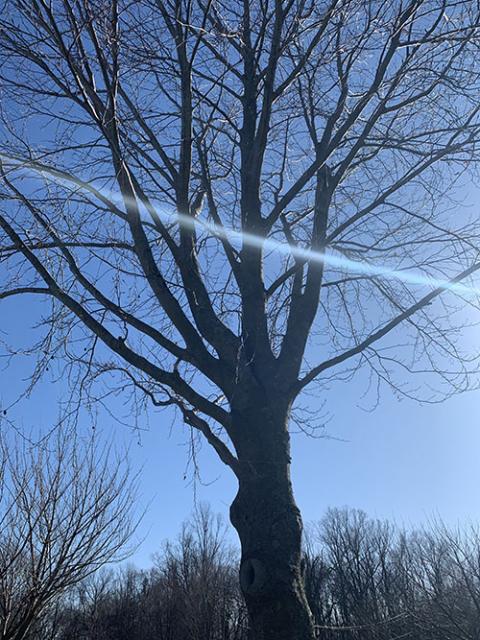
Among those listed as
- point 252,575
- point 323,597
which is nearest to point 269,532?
point 252,575

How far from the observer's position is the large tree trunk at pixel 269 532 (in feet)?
11.3

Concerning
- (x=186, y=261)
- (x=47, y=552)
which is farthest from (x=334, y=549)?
(x=186, y=261)

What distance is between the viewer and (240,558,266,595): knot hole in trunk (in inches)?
138

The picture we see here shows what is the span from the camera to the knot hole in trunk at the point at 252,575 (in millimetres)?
3508

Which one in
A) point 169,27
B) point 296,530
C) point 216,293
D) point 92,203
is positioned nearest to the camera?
point 296,530

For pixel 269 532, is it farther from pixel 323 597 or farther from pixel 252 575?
pixel 323 597

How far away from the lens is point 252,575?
11.8ft

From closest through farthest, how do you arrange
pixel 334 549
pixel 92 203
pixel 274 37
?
pixel 274 37 → pixel 92 203 → pixel 334 549

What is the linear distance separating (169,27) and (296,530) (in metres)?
3.58

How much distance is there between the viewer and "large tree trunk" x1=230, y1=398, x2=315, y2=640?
3432 millimetres

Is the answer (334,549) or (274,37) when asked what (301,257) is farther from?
(334,549)

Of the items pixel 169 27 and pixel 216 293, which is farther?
pixel 216 293

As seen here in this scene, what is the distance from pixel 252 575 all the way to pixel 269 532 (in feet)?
0.83

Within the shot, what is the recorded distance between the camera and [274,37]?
14.3ft
